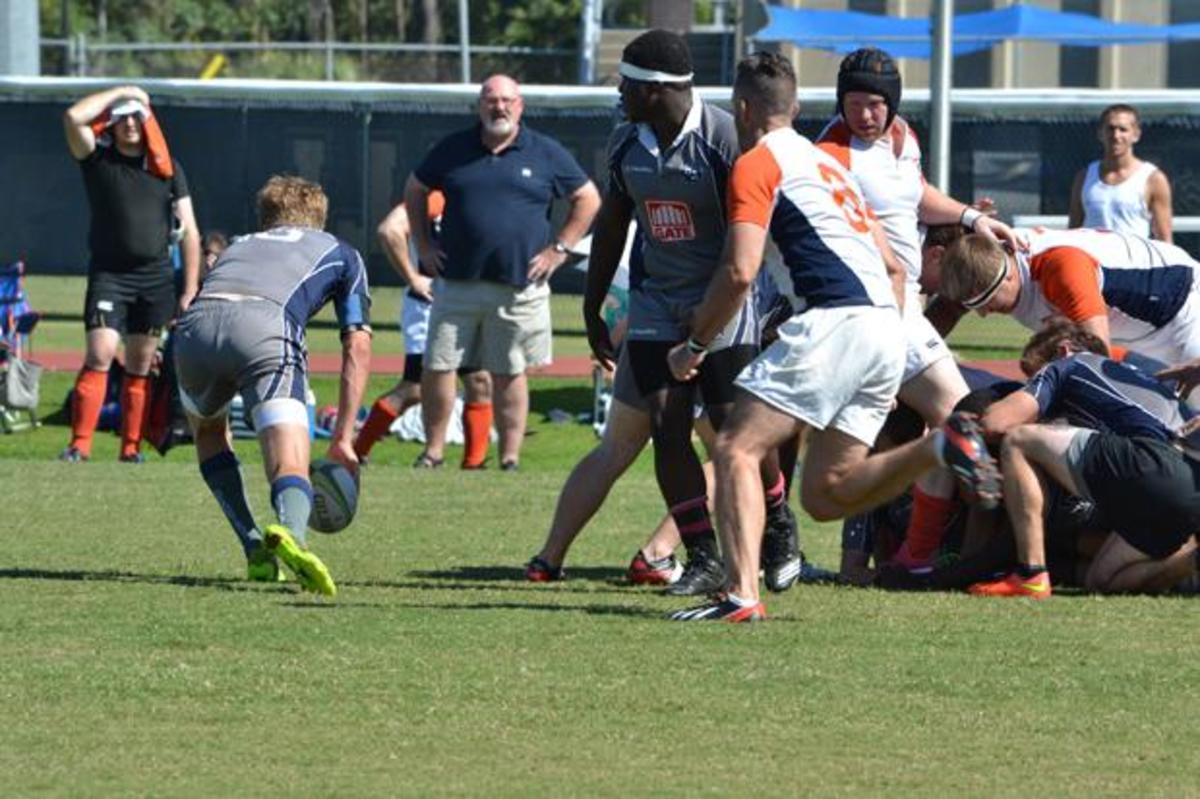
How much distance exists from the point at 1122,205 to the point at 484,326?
4096mm

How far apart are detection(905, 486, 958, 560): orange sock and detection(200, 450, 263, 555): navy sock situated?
2545mm

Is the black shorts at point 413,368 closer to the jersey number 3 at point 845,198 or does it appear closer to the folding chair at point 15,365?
the folding chair at point 15,365

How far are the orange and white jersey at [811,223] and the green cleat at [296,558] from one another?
6.60ft

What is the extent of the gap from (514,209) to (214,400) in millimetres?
5203

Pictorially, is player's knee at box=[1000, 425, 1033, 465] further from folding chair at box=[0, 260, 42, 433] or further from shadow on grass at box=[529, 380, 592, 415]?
folding chair at box=[0, 260, 42, 433]

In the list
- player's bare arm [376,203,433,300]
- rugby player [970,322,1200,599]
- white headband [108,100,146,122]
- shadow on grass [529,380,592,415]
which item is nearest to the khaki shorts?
player's bare arm [376,203,433,300]

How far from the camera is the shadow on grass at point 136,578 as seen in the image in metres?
9.62

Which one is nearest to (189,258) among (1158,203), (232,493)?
(232,493)

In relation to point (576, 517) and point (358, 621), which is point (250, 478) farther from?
point (358, 621)

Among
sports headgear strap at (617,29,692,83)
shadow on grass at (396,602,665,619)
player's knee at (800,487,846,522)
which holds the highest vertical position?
sports headgear strap at (617,29,692,83)

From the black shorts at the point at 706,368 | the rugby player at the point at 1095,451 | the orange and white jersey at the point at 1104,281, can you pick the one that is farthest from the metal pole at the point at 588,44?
the rugby player at the point at 1095,451

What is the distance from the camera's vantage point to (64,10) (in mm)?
40656

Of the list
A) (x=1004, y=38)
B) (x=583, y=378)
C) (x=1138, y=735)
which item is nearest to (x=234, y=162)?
(x=583, y=378)

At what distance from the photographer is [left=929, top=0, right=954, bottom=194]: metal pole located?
58.4ft
